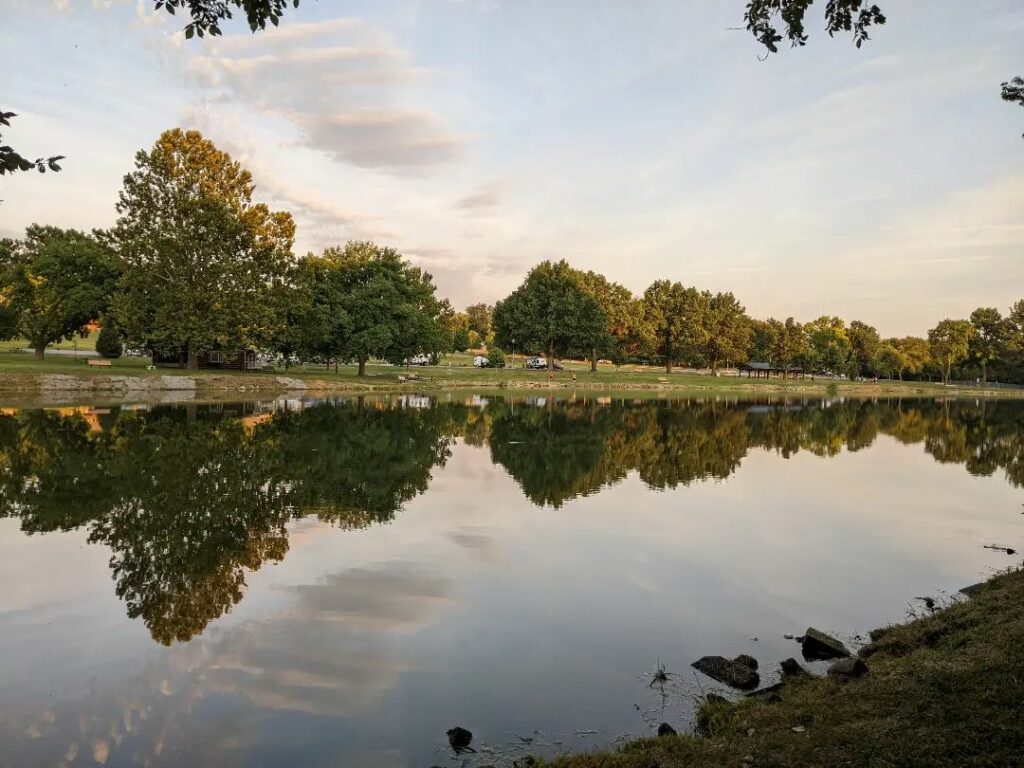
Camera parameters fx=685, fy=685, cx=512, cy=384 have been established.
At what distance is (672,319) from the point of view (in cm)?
12519

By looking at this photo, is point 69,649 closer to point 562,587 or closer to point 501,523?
point 562,587

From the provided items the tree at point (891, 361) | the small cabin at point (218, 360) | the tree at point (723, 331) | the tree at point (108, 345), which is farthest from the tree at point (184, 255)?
the tree at point (891, 361)

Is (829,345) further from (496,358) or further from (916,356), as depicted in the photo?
(496,358)

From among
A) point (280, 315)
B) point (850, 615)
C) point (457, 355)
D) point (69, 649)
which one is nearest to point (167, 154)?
point (280, 315)

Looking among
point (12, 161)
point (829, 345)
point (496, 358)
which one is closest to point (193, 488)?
point (12, 161)

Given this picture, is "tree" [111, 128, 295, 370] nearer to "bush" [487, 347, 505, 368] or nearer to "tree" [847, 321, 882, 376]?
"bush" [487, 347, 505, 368]

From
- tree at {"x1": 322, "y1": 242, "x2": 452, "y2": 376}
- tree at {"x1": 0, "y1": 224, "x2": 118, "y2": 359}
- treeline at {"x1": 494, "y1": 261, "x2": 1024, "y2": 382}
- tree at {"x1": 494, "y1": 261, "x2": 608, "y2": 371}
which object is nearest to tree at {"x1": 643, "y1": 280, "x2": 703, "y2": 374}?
treeline at {"x1": 494, "y1": 261, "x2": 1024, "y2": 382}

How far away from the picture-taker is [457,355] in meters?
176

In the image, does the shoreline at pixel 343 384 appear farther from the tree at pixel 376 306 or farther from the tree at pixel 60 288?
the tree at pixel 60 288

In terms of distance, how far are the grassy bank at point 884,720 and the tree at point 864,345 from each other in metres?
175

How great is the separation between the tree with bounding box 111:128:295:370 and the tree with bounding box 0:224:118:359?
407cm

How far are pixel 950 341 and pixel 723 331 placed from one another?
55544 millimetres

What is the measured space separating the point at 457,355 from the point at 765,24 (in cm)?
16753

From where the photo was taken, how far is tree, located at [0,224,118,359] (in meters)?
63.7
